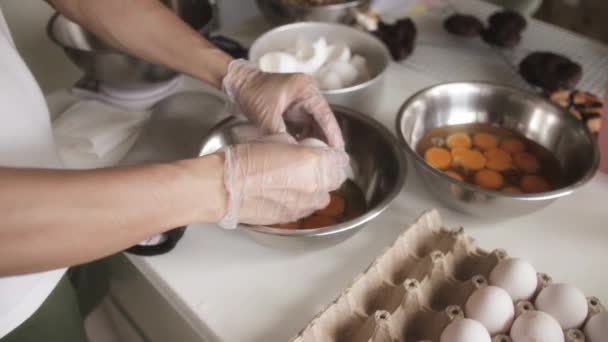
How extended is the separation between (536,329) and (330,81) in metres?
0.55

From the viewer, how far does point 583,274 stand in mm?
764

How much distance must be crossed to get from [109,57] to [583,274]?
0.83 m

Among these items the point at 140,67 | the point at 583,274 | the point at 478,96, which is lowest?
the point at 583,274

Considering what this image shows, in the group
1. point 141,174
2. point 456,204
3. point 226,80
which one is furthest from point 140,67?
point 456,204

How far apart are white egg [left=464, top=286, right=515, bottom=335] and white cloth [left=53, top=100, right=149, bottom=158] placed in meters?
0.65

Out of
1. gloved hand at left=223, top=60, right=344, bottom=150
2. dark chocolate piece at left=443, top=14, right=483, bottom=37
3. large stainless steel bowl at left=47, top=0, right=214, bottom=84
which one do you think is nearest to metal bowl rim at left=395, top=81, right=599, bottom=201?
gloved hand at left=223, top=60, right=344, bottom=150

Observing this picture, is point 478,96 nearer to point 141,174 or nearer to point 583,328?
point 583,328

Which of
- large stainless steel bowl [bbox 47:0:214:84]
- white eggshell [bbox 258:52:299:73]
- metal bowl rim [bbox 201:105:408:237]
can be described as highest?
large stainless steel bowl [bbox 47:0:214:84]

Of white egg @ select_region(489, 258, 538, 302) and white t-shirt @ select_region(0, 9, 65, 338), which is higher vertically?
white t-shirt @ select_region(0, 9, 65, 338)

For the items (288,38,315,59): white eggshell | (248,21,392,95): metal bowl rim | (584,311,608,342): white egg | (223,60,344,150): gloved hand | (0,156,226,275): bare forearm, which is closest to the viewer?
(0,156,226,275): bare forearm

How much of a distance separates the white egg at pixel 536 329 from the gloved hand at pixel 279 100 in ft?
1.11

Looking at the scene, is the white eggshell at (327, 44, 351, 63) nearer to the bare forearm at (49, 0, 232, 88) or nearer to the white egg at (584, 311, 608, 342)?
the bare forearm at (49, 0, 232, 88)

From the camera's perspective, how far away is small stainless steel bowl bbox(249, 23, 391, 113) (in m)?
0.94

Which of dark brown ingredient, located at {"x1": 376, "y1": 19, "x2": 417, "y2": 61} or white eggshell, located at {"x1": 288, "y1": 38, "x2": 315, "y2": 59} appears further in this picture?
dark brown ingredient, located at {"x1": 376, "y1": 19, "x2": 417, "y2": 61}
